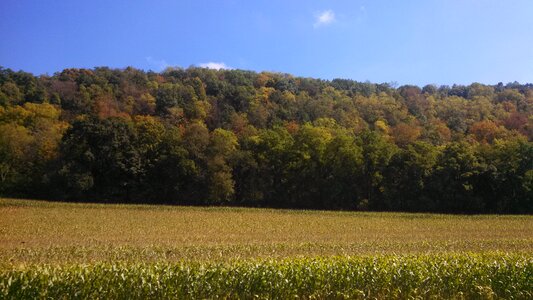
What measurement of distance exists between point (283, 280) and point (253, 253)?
8141 mm

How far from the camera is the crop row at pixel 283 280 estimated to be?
10758mm

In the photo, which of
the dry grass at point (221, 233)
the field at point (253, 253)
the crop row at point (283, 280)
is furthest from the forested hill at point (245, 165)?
the crop row at point (283, 280)

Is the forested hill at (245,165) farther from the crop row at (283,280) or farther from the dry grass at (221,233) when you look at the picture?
the crop row at (283,280)

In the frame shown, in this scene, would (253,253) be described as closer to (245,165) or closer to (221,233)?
(221,233)

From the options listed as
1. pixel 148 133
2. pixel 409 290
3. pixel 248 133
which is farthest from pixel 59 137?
pixel 409 290

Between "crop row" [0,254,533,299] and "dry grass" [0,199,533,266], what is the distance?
15.0ft

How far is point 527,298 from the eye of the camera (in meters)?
12.6

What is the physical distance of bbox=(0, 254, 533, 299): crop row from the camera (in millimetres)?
10758

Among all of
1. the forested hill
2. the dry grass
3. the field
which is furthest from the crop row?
the forested hill

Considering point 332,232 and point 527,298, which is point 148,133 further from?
point 527,298

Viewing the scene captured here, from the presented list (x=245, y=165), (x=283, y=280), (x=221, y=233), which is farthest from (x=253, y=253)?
(x=245, y=165)

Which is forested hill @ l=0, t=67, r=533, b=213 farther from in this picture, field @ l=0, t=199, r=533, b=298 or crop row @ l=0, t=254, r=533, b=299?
crop row @ l=0, t=254, r=533, b=299

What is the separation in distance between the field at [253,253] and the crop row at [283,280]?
0.03 meters

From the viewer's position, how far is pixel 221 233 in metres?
28.0
